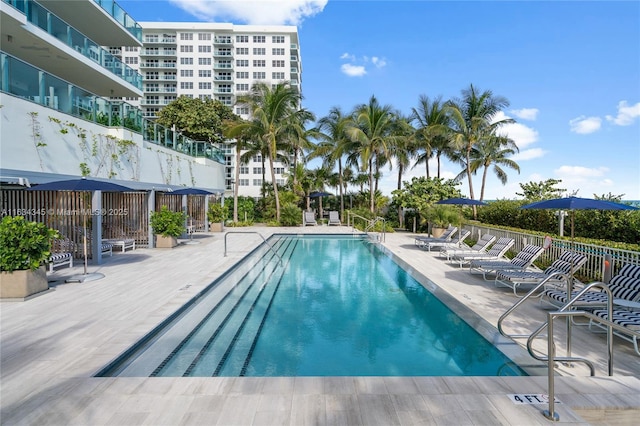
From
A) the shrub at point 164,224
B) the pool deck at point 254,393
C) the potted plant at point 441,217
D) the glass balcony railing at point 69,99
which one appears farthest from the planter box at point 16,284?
the potted plant at point 441,217

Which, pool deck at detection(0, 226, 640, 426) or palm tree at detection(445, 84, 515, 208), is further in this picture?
palm tree at detection(445, 84, 515, 208)

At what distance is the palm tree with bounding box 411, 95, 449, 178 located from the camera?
25219 millimetres

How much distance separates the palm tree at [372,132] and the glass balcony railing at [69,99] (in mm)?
11530

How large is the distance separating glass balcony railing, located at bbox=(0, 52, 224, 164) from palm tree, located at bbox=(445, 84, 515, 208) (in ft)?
60.0

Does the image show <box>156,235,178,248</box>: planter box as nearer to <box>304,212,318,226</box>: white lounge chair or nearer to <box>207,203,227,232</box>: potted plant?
<box>207,203,227,232</box>: potted plant

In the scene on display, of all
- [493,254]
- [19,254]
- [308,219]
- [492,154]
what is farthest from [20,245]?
[492,154]

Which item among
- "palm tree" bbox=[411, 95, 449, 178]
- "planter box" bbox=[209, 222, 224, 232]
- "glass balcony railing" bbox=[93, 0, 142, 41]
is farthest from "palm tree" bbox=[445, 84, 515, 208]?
"glass balcony railing" bbox=[93, 0, 142, 41]

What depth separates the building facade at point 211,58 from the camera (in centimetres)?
5888

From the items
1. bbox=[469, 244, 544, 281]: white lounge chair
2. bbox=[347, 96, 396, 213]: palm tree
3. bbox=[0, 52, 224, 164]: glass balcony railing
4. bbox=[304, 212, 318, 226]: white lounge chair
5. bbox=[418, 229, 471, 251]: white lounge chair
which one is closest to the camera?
bbox=[469, 244, 544, 281]: white lounge chair

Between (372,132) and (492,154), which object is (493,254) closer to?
(372,132)

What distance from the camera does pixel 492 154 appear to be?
30.4 m

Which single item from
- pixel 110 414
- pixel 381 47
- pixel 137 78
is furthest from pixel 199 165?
pixel 110 414

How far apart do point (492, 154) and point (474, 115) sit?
6108 millimetres

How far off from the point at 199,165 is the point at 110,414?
20.2 m
